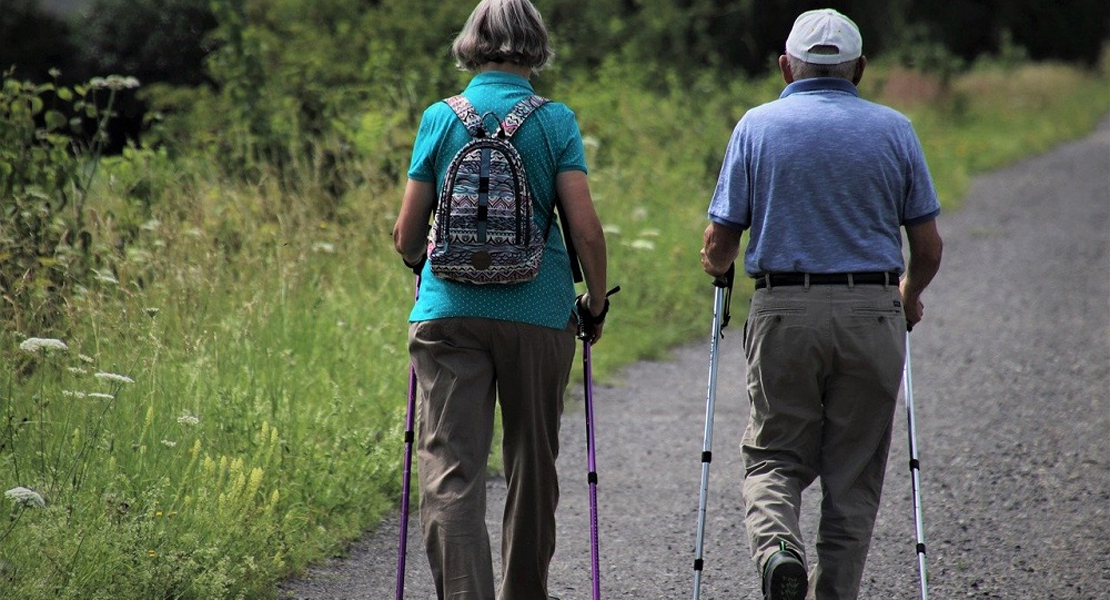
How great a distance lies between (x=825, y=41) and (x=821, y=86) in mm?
136

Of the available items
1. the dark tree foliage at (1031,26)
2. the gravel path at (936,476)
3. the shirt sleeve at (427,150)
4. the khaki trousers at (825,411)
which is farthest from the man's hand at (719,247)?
the dark tree foliage at (1031,26)

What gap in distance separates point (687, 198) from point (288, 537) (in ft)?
26.0

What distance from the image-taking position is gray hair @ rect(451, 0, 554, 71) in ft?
12.9

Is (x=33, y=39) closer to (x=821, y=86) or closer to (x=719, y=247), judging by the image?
(x=719, y=247)

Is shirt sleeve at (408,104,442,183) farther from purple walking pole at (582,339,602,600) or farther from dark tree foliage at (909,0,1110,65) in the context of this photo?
dark tree foliage at (909,0,1110,65)

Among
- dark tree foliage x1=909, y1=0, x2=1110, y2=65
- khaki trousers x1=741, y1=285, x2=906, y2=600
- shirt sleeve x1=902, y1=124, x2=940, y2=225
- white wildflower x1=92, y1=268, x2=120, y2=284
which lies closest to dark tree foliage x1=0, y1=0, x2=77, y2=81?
white wildflower x1=92, y1=268, x2=120, y2=284

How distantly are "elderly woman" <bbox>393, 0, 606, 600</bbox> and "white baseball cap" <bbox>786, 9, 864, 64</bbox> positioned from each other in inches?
29.8

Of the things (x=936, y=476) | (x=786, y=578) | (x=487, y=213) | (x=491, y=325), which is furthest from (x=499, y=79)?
(x=936, y=476)

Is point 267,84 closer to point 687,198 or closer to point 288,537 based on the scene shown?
point 687,198

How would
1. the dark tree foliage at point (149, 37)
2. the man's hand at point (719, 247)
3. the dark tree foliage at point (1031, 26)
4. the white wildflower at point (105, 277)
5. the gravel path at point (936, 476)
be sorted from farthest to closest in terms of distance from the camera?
the dark tree foliage at point (1031, 26), the dark tree foliage at point (149, 37), the white wildflower at point (105, 277), the gravel path at point (936, 476), the man's hand at point (719, 247)

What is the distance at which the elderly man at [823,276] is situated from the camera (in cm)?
403

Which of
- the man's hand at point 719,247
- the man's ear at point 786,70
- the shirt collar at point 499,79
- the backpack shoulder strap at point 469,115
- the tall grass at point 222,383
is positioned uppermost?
the man's ear at point 786,70

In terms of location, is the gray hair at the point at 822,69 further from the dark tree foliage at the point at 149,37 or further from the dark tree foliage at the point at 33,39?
the dark tree foliage at the point at 33,39

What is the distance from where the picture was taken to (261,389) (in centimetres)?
601
